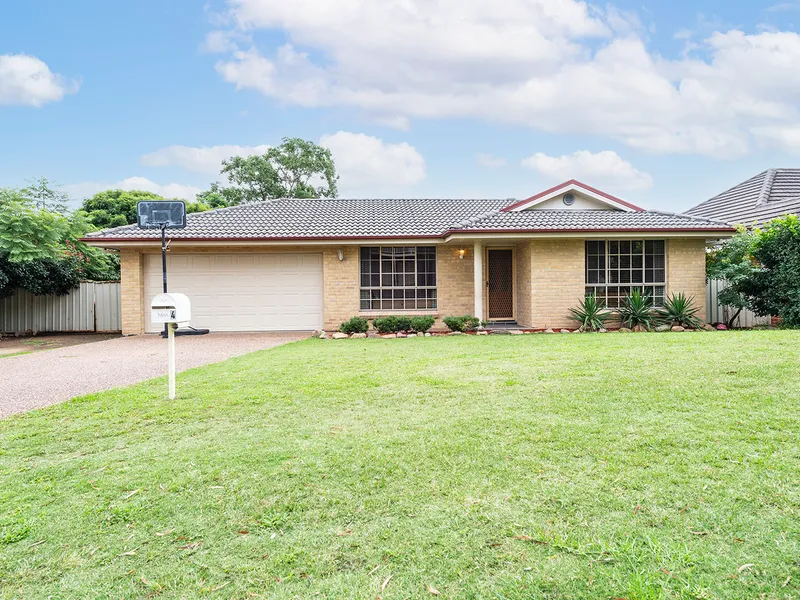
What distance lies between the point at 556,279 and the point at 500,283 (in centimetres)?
195

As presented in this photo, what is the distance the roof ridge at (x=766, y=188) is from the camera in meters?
19.4

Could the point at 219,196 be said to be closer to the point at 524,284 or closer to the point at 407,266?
the point at 407,266

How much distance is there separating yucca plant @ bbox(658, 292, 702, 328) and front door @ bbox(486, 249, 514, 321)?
4.16m

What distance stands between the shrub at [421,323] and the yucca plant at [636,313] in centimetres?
527

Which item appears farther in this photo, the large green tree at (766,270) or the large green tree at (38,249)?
the large green tree at (38,249)

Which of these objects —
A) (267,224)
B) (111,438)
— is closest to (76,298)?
(267,224)

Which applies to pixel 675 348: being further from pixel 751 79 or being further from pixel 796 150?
pixel 796 150

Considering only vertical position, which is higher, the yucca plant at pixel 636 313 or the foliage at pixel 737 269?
the foliage at pixel 737 269

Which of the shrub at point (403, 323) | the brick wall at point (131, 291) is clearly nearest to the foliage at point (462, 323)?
the shrub at point (403, 323)

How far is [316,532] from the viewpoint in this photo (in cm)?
274

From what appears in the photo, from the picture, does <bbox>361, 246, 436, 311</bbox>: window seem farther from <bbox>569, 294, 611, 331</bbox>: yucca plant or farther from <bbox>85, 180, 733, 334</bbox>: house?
<bbox>569, 294, 611, 331</bbox>: yucca plant

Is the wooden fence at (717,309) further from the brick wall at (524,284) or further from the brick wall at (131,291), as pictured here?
the brick wall at (131,291)

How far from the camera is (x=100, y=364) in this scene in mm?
9172

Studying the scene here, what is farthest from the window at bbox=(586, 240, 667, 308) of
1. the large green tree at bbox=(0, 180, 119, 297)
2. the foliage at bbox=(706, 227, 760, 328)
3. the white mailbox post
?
the large green tree at bbox=(0, 180, 119, 297)
